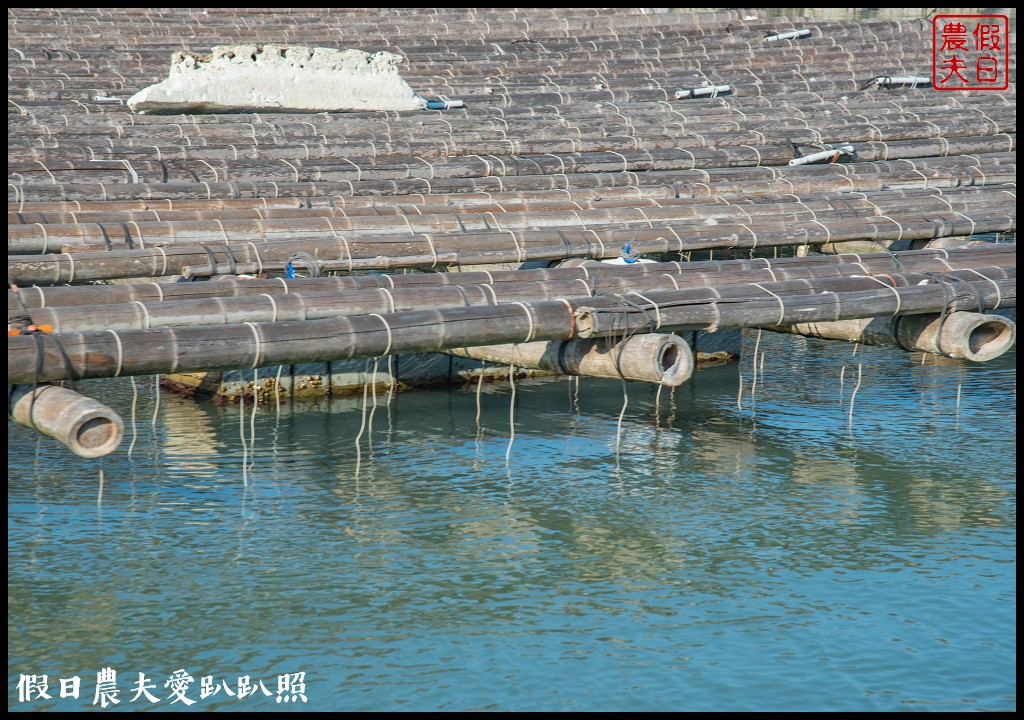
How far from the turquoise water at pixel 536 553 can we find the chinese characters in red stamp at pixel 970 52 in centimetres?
1201

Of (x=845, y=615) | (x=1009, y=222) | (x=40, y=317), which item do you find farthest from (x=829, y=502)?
(x=1009, y=222)

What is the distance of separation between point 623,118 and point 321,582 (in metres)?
14.6

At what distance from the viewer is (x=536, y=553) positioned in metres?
Answer: 9.34

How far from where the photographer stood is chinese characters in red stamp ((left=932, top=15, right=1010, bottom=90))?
23.8 meters

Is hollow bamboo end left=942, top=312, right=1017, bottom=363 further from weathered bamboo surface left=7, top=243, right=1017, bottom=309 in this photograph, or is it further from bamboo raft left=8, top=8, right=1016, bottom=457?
weathered bamboo surface left=7, top=243, right=1017, bottom=309

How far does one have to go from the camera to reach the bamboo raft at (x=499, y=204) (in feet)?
33.3

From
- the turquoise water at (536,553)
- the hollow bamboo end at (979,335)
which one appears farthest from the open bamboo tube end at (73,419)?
the hollow bamboo end at (979,335)

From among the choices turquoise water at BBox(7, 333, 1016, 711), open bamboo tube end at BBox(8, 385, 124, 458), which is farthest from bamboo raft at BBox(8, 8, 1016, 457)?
turquoise water at BBox(7, 333, 1016, 711)

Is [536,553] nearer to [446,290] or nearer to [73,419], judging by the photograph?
[446,290]

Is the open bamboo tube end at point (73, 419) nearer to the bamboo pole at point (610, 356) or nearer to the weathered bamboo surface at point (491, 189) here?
the weathered bamboo surface at point (491, 189)

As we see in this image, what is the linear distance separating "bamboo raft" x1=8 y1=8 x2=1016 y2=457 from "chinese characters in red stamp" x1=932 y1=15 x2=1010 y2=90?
0.50 metres

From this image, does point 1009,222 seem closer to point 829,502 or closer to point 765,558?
point 829,502

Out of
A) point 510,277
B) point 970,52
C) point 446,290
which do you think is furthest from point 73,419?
point 970,52

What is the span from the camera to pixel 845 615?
322 inches
